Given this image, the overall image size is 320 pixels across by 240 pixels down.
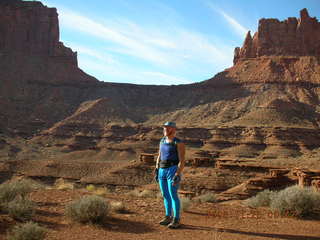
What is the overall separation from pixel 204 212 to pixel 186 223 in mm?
1496

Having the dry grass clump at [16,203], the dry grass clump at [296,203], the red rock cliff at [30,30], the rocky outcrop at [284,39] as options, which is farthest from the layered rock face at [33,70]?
the dry grass clump at [296,203]

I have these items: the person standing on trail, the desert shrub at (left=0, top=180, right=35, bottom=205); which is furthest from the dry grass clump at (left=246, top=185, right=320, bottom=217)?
the desert shrub at (left=0, top=180, right=35, bottom=205)

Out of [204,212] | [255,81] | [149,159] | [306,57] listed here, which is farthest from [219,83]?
[204,212]

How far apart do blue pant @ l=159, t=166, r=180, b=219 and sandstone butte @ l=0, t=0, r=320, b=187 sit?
33.5 m

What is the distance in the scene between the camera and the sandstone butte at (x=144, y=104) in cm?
6131

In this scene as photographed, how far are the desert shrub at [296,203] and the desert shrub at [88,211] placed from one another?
3861 mm

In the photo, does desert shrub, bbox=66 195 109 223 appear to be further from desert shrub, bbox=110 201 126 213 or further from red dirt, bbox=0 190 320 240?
desert shrub, bbox=110 201 126 213

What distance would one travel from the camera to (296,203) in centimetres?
828

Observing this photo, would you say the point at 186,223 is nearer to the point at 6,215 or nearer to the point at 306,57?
the point at 6,215

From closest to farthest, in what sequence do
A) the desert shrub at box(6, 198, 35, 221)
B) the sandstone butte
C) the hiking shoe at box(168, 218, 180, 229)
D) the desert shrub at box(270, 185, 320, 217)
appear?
1. the hiking shoe at box(168, 218, 180, 229)
2. the desert shrub at box(6, 198, 35, 221)
3. the desert shrub at box(270, 185, 320, 217)
4. the sandstone butte

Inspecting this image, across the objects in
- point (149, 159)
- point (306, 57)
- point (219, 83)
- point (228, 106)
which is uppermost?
point (306, 57)

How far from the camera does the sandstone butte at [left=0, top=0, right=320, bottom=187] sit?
6131 centimetres

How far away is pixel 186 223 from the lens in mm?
7465

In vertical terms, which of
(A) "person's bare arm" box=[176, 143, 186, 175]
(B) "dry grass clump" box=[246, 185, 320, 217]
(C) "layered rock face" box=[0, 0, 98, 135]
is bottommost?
(B) "dry grass clump" box=[246, 185, 320, 217]
